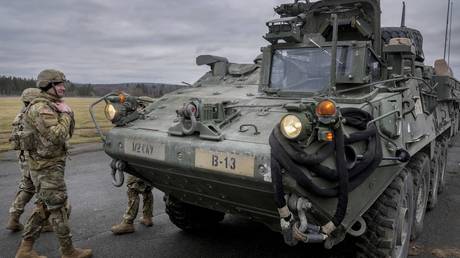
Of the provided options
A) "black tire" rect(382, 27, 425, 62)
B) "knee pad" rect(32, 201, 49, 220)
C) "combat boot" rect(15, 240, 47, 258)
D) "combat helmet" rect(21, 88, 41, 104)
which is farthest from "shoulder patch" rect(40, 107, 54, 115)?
"black tire" rect(382, 27, 425, 62)

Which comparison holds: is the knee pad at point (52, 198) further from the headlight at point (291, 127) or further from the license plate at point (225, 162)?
the headlight at point (291, 127)

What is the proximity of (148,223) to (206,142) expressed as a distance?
2.67 meters

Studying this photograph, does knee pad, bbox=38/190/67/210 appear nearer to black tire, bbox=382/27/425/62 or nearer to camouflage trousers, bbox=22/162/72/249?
camouflage trousers, bbox=22/162/72/249

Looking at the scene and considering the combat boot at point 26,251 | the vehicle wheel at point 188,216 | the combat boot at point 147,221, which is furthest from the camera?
the combat boot at point 147,221

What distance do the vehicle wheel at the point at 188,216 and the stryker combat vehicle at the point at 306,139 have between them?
0.05 feet

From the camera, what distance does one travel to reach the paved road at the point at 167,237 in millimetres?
5129

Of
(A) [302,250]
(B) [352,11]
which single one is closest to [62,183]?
(A) [302,250]

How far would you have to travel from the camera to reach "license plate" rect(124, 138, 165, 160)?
402 cm

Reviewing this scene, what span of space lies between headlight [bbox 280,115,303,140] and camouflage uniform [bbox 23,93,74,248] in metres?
2.34

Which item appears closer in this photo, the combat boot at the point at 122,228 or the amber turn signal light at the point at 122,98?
the amber turn signal light at the point at 122,98

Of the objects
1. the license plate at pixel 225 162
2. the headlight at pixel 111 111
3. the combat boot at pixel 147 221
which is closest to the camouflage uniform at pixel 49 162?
the headlight at pixel 111 111

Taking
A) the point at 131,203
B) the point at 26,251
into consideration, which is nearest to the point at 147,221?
the point at 131,203

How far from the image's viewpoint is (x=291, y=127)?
3162mm

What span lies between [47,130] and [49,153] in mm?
259
